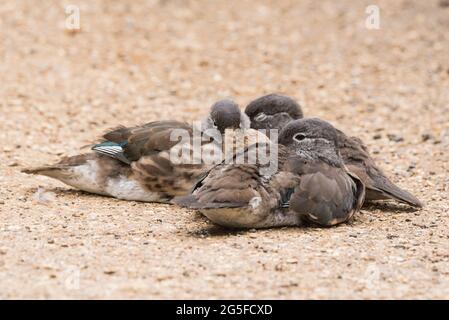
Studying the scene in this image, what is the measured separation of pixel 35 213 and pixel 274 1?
10357mm

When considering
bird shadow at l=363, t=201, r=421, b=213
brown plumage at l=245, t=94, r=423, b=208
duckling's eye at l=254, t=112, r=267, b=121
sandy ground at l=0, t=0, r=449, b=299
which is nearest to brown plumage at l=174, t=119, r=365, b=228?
sandy ground at l=0, t=0, r=449, b=299

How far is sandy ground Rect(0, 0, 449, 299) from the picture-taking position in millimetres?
6042

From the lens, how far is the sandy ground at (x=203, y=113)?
6042 mm

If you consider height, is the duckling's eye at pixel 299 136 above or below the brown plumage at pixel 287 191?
above

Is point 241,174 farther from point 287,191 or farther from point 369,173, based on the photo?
point 369,173

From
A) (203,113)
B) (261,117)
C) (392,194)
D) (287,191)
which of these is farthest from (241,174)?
(203,113)

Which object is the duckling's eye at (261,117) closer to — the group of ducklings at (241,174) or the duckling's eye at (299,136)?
the group of ducklings at (241,174)

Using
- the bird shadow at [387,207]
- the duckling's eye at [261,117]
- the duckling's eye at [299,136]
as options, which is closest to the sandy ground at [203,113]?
the bird shadow at [387,207]

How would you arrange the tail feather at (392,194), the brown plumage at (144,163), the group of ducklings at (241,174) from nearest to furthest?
the group of ducklings at (241,174) → the tail feather at (392,194) → the brown plumage at (144,163)

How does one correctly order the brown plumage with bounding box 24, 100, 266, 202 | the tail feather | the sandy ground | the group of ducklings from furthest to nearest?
the brown plumage with bounding box 24, 100, 266, 202, the tail feather, the group of ducklings, the sandy ground

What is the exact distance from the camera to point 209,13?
53.7ft

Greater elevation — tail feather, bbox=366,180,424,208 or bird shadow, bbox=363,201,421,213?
tail feather, bbox=366,180,424,208

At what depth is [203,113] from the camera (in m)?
12.1

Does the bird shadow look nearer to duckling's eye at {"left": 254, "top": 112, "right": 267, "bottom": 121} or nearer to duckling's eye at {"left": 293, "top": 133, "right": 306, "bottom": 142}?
duckling's eye at {"left": 293, "top": 133, "right": 306, "bottom": 142}
